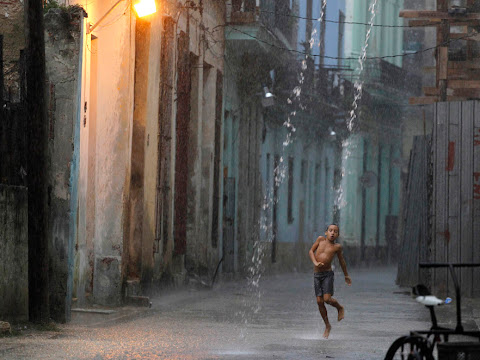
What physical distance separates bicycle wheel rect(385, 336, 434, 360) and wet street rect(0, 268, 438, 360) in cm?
444

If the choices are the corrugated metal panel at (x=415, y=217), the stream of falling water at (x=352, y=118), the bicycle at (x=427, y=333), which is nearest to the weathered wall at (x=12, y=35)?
the bicycle at (x=427, y=333)

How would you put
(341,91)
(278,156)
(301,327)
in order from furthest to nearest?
(341,91) → (278,156) → (301,327)

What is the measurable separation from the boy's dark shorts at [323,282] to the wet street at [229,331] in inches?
19.8

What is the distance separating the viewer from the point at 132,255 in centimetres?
1883

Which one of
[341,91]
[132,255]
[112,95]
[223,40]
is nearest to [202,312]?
[132,255]

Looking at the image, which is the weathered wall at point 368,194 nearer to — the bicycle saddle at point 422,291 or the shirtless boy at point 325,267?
the shirtless boy at point 325,267

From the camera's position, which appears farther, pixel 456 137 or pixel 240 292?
pixel 240 292

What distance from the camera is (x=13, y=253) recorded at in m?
13.1

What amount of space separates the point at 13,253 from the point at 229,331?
2693 mm

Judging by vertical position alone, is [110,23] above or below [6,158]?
above

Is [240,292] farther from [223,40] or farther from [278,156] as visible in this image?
[278,156]

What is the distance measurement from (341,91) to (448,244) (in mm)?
19185

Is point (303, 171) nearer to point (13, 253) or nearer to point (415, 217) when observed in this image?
point (415, 217)

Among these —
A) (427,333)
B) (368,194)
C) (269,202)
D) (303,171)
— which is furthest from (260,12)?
(427,333)
